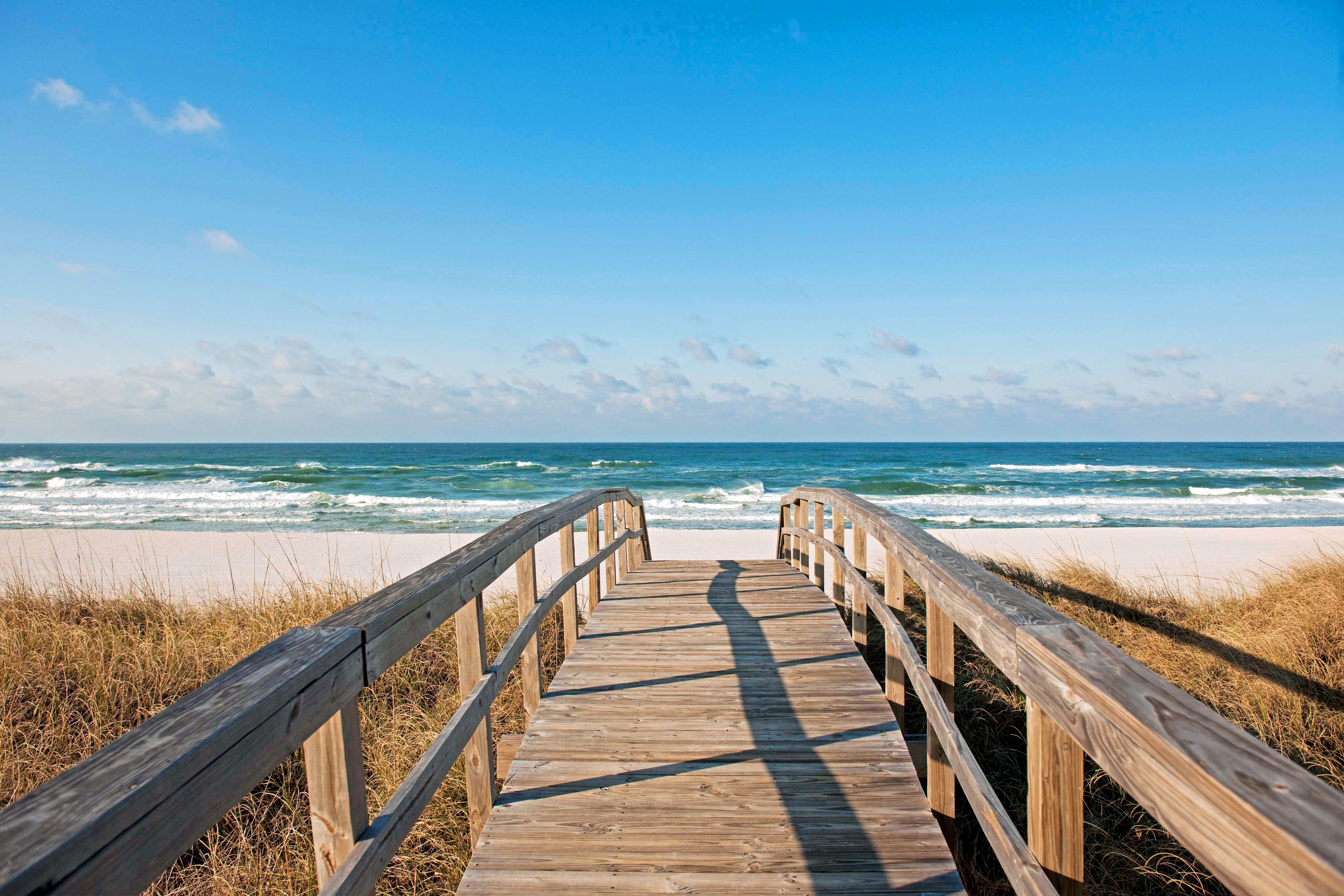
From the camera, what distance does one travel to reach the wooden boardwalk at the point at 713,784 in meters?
2.27

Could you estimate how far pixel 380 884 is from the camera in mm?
2863

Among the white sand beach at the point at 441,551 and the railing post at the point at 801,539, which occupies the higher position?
the railing post at the point at 801,539

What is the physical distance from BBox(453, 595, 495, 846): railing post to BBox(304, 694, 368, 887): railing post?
852 millimetres

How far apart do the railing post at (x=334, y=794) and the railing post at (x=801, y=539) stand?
5864 millimetres

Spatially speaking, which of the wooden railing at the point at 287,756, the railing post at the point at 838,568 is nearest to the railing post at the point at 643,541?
the railing post at the point at 838,568

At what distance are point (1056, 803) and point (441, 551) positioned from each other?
47.2 ft

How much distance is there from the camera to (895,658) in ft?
10.9

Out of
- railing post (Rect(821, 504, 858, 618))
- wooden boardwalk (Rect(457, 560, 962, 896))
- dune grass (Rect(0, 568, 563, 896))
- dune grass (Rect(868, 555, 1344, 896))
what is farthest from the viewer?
railing post (Rect(821, 504, 858, 618))

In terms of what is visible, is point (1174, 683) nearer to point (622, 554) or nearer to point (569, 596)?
point (569, 596)

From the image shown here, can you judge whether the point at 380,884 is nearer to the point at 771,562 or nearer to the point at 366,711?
the point at 366,711

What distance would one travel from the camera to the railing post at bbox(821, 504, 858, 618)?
5270 mm

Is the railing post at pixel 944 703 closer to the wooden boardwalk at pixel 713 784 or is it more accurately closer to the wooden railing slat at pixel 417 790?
the wooden boardwalk at pixel 713 784

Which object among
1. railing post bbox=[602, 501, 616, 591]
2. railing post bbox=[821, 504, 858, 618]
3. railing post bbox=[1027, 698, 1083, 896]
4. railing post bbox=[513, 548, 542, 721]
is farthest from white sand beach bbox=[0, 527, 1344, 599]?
railing post bbox=[1027, 698, 1083, 896]

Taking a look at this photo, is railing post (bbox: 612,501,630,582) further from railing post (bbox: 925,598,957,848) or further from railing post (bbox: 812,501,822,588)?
railing post (bbox: 925,598,957,848)
